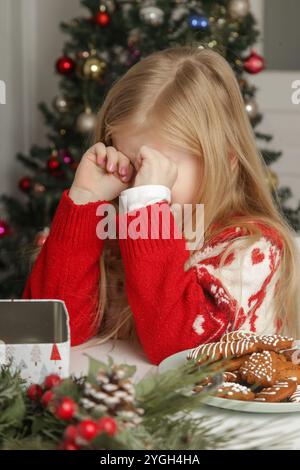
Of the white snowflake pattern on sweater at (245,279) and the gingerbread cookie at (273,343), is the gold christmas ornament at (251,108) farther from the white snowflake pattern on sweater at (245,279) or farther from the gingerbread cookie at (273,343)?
the gingerbread cookie at (273,343)

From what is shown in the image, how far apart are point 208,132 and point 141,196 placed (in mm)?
226

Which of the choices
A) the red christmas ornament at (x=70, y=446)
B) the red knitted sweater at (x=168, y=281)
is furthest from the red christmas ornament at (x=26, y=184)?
the red christmas ornament at (x=70, y=446)

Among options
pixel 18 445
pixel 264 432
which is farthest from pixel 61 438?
pixel 264 432

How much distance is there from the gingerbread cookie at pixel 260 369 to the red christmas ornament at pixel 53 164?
79.5 inches

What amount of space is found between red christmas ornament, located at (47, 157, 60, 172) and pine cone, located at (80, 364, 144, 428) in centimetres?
222

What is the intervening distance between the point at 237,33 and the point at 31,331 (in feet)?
6.62

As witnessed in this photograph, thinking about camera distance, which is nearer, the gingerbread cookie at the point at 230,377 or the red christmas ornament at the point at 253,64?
the gingerbread cookie at the point at 230,377

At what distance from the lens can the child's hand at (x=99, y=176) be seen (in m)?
1.38

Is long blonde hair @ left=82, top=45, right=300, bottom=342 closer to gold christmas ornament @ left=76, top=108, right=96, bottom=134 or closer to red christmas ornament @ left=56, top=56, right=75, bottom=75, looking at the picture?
gold christmas ornament @ left=76, top=108, right=96, bottom=134

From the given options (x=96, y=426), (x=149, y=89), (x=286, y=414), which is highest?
(x=149, y=89)

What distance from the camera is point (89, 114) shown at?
8.82 ft

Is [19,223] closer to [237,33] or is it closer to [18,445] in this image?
[237,33]

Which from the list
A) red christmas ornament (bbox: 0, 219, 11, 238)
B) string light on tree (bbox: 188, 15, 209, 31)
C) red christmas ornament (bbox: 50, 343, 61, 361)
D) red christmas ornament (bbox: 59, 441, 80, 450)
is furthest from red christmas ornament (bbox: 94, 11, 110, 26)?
red christmas ornament (bbox: 59, 441, 80, 450)

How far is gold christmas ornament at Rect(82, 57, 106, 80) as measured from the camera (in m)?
2.64
